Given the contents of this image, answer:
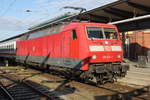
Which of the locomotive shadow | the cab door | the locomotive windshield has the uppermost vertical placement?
the locomotive windshield

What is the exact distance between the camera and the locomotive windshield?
1158 centimetres

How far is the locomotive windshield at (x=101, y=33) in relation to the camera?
11.6m

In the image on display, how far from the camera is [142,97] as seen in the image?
29.1ft

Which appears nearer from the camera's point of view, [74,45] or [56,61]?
[74,45]

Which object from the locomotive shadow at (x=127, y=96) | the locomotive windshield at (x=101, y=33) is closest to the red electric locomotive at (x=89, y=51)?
the locomotive windshield at (x=101, y=33)

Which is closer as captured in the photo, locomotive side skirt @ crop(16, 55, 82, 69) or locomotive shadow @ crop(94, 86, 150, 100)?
locomotive shadow @ crop(94, 86, 150, 100)

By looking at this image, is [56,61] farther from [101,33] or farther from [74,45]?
[101,33]

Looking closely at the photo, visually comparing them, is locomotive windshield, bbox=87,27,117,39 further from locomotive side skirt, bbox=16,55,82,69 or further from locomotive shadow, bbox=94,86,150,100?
locomotive shadow, bbox=94,86,150,100

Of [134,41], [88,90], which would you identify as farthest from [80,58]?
[134,41]

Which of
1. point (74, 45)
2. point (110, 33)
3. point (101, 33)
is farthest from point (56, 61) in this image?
point (110, 33)

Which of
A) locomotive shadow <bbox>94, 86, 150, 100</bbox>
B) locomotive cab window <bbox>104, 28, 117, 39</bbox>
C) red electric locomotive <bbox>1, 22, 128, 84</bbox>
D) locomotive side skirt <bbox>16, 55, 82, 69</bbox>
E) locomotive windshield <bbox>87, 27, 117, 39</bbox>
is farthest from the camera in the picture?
locomotive cab window <bbox>104, 28, 117, 39</bbox>

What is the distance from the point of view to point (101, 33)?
11.9 m

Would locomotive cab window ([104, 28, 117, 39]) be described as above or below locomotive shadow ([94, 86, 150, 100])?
above

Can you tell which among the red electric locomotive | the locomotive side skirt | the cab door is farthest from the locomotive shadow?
the cab door
